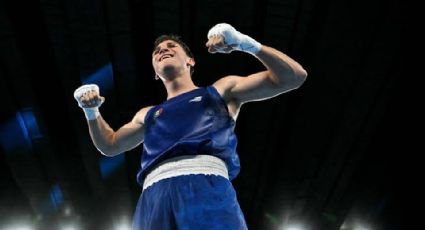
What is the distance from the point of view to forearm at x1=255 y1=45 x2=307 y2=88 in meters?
1.98

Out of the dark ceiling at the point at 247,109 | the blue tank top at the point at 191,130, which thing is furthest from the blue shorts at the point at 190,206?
the dark ceiling at the point at 247,109

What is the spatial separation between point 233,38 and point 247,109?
5.00 m

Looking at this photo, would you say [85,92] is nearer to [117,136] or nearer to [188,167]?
[117,136]

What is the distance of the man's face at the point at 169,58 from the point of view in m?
2.27

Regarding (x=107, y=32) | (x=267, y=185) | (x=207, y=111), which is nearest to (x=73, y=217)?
(x=267, y=185)

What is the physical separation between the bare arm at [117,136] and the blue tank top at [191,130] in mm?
212

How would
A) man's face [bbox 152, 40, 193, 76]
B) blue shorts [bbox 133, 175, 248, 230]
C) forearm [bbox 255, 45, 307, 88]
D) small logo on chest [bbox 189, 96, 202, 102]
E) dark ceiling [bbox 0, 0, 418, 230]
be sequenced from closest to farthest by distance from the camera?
blue shorts [bbox 133, 175, 248, 230] → forearm [bbox 255, 45, 307, 88] → small logo on chest [bbox 189, 96, 202, 102] → man's face [bbox 152, 40, 193, 76] → dark ceiling [bbox 0, 0, 418, 230]

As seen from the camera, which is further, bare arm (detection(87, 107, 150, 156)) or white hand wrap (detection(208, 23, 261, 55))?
bare arm (detection(87, 107, 150, 156))

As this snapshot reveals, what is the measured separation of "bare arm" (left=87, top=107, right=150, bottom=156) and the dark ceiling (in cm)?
328

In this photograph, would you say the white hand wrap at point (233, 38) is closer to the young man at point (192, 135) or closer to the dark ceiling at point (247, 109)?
the young man at point (192, 135)

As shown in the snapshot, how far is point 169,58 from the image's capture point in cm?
229

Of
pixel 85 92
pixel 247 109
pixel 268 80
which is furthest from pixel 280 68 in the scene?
pixel 247 109

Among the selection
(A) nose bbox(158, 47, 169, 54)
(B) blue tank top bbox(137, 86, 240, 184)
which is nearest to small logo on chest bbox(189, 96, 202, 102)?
(B) blue tank top bbox(137, 86, 240, 184)

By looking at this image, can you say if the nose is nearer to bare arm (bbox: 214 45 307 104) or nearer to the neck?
the neck
